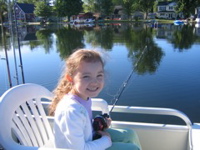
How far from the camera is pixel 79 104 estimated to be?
1265mm

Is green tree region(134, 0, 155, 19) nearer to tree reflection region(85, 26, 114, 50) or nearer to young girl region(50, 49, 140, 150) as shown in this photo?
tree reflection region(85, 26, 114, 50)

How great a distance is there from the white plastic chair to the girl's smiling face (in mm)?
364

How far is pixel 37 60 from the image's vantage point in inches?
369

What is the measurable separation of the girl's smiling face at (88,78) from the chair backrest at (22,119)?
370 millimetres

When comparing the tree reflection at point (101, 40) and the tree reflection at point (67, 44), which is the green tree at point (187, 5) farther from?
the tree reflection at point (67, 44)

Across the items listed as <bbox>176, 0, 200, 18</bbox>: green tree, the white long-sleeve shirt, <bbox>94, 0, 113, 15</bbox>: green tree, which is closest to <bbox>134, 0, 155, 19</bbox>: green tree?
<bbox>94, 0, 113, 15</bbox>: green tree

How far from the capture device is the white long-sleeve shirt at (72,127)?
1.19 metres

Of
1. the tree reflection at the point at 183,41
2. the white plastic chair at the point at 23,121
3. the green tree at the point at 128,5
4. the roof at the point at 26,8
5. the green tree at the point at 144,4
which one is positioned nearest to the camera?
the white plastic chair at the point at 23,121

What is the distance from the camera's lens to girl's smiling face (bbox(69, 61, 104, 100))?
1.30 m

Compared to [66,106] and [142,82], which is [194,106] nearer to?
[142,82]

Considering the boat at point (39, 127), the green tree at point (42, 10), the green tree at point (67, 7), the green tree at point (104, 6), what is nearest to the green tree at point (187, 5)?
the green tree at point (104, 6)

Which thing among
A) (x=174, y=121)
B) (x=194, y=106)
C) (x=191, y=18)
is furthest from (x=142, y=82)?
(x=191, y=18)

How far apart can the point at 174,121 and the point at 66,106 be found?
351 centimetres

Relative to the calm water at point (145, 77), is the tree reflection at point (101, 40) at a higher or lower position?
higher
